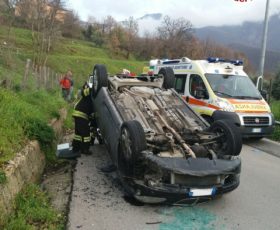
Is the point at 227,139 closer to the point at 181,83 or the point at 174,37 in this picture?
the point at 181,83

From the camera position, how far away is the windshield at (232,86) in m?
10.6

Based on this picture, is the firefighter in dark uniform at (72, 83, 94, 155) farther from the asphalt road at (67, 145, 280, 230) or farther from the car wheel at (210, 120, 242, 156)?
the car wheel at (210, 120, 242, 156)

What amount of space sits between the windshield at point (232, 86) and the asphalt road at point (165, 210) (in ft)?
14.3

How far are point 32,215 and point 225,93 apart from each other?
7.27 m

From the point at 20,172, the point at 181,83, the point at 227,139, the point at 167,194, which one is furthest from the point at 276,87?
the point at 20,172

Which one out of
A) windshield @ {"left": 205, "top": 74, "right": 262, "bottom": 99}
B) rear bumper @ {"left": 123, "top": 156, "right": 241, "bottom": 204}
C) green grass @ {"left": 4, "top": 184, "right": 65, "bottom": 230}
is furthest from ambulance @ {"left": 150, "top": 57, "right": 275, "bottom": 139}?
green grass @ {"left": 4, "top": 184, "right": 65, "bottom": 230}

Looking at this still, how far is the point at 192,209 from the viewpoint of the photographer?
522cm

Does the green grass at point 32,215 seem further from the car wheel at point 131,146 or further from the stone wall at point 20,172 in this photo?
the car wheel at point 131,146

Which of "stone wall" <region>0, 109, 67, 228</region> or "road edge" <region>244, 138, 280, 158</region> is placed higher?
"stone wall" <region>0, 109, 67, 228</region>

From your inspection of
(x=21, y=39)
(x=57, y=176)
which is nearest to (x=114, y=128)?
(x=57, y=176)

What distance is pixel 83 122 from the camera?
24.7 feet

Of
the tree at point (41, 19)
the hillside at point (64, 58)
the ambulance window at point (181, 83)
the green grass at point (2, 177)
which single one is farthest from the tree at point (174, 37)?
the green grass at point (2, 177)

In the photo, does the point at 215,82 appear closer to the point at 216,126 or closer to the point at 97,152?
the point at 97,152

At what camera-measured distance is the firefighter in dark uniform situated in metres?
7.51
